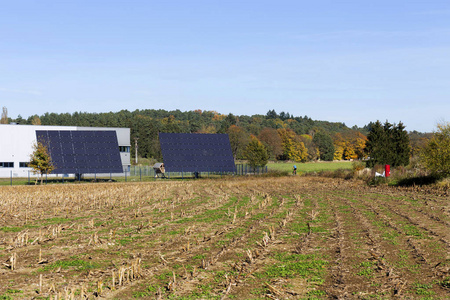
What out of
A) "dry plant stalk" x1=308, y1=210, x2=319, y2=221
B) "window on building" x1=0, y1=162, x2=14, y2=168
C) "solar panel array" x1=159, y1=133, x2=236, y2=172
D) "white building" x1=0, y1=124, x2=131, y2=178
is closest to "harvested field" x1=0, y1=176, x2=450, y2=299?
"dry plant stalk" x1=308, y1=210, x2=319, y2=221

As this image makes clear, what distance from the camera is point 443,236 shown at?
641 inches

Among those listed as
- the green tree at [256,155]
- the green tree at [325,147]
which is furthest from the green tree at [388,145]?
the green tree at [325,147]

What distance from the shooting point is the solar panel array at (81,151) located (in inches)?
2050

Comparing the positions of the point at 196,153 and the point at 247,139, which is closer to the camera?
the point at 196,153

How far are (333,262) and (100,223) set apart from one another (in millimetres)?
11168

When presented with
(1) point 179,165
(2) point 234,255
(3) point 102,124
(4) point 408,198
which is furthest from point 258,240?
(3) point 102,124

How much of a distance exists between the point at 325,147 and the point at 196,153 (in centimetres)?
9934

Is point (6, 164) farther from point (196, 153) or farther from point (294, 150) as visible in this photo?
point (294, 150)

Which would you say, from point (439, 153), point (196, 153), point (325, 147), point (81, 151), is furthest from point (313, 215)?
point (325, 147)

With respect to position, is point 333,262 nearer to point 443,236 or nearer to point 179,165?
point 443,236

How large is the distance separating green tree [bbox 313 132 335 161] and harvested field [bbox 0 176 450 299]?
12646 centimetres

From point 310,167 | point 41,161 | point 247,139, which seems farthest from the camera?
point 247,139

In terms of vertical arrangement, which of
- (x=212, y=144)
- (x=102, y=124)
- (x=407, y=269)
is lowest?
(x=407, y=269)

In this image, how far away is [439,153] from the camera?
36.1 m
